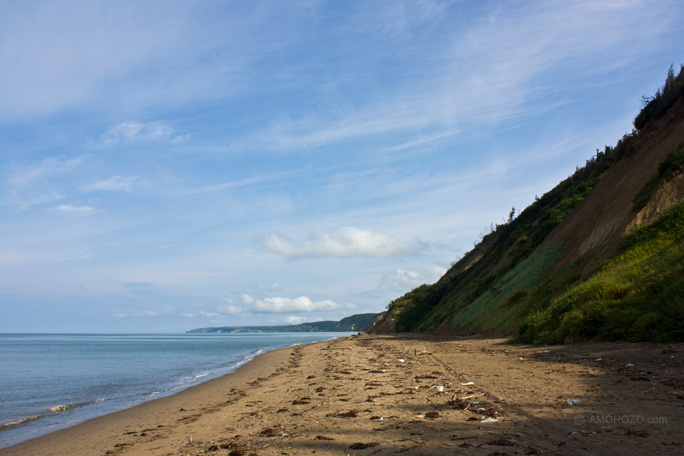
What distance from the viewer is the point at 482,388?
9859 mm

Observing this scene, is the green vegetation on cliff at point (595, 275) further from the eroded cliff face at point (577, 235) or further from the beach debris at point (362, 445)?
the beach debris at point (362, 445)

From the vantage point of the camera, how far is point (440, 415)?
757cm

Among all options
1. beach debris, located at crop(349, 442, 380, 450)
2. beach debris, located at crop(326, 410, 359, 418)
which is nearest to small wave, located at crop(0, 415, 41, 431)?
beach debris, located at crop(326, 410, 359, 418)

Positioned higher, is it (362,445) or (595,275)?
(595,275)

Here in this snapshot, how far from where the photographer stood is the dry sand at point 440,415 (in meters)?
5.94

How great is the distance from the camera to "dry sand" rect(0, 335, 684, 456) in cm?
594

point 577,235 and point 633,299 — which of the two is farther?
point 577,235

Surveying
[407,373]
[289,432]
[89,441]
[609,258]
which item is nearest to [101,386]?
[89,441]

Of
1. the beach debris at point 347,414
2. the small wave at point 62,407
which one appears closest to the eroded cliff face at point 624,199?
the beach debris at point 347,414

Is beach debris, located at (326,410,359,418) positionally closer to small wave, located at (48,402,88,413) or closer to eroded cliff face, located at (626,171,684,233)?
small wave, located at (48,402,88,413)

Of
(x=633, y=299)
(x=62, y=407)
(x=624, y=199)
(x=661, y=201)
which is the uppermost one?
(x=624, y=199)

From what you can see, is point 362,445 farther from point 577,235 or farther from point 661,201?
point 577,235

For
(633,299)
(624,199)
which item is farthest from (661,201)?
(633,299)

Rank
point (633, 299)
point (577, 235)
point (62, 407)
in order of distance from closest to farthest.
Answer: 1. point (633, 299)
2. point (62, 407)
3. point (577, 235)
